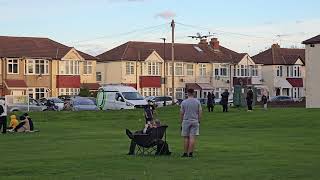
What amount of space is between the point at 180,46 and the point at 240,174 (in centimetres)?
8902

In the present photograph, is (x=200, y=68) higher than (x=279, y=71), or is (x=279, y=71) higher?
(x=200, y=68)

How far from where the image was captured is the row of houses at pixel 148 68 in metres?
84.1

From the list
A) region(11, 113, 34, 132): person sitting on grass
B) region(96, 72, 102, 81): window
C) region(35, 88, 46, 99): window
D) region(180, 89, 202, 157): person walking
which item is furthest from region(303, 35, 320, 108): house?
region(180, 89, 202, 157): person walking

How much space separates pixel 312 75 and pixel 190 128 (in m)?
55.7

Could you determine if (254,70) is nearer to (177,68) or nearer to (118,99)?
(177,68)

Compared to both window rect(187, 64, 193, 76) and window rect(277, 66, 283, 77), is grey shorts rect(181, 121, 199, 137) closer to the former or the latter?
window rect(187, 64, 193, 76)

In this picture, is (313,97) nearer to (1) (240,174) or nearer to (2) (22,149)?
(2) (22,149)

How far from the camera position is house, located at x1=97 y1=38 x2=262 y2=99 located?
9569cm

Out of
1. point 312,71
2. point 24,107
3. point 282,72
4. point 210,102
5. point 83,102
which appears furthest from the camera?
point 282,72

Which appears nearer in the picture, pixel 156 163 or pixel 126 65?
pixel 156 163

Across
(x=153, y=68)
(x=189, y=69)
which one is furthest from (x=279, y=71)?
(x=153, y=68)

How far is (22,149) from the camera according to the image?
22.7 metres

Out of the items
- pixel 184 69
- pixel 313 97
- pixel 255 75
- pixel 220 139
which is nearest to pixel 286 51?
pixel 255 75

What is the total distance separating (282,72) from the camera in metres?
111
